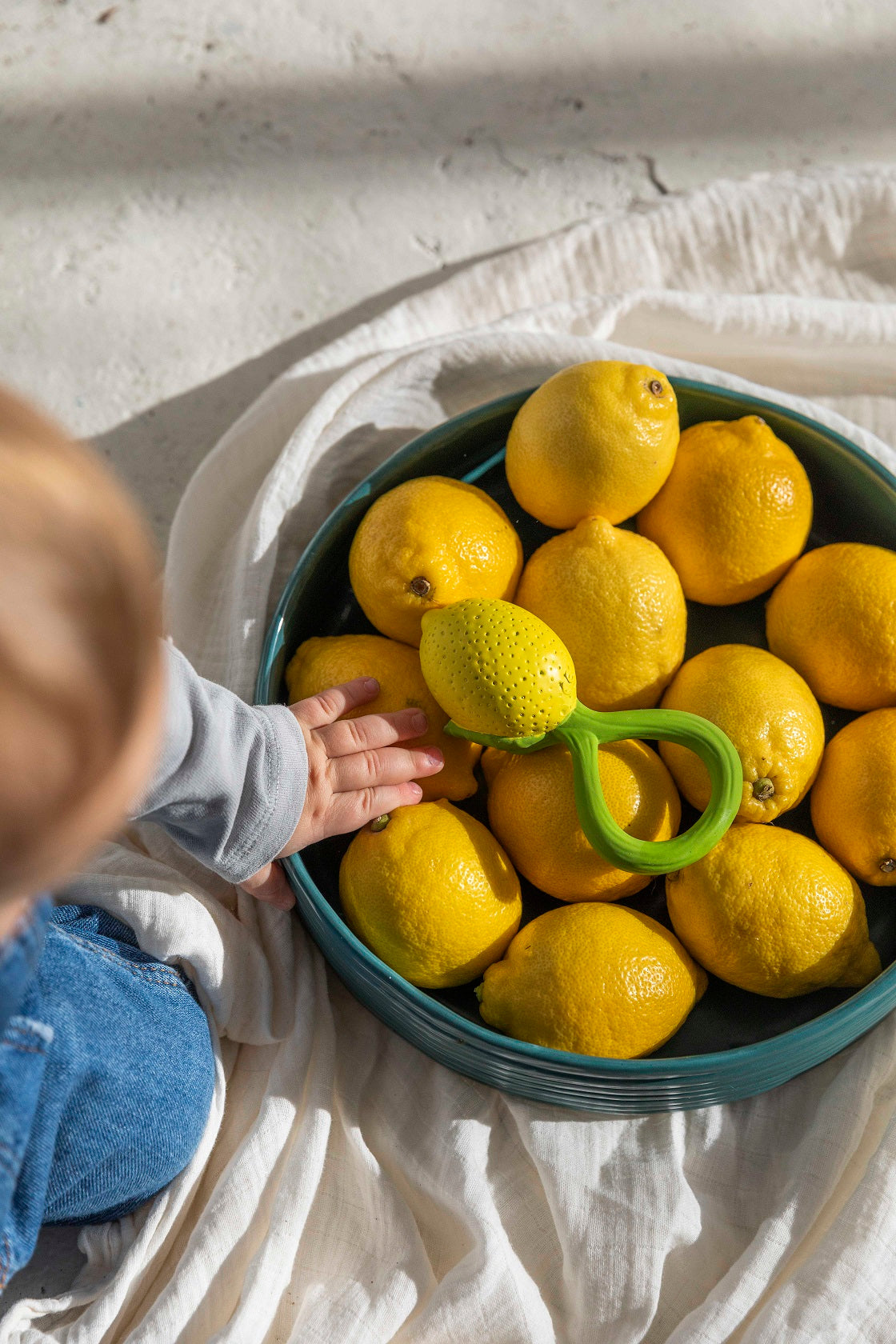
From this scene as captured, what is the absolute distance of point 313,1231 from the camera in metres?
0.65

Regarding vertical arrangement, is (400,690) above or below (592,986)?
above

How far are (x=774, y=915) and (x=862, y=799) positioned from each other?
0.28 ft

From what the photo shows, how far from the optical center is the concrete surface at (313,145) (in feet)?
3.34

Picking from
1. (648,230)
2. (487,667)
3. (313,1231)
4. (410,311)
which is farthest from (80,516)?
(648,230)

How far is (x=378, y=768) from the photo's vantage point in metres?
0.63

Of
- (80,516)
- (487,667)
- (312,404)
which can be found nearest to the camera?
(80,516)

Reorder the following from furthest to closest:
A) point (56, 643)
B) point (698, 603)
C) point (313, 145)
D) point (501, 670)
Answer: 1. point (313, 145)
2. point (698, 603)
3. point (501, 670)
4. point (56, 643)

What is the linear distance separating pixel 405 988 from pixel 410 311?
1.87 ft

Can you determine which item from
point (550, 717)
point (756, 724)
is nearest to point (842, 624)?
point (756, 724)

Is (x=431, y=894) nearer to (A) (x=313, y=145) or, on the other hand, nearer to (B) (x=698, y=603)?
(B) (x=698, y=603)

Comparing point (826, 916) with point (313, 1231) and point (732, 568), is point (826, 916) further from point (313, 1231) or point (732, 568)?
point (313, 1231)

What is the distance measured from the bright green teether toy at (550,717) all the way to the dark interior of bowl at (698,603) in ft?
0.27

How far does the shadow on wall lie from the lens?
3.52 feet

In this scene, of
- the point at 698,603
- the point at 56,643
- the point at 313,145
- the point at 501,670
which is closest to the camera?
the point at 56,643
